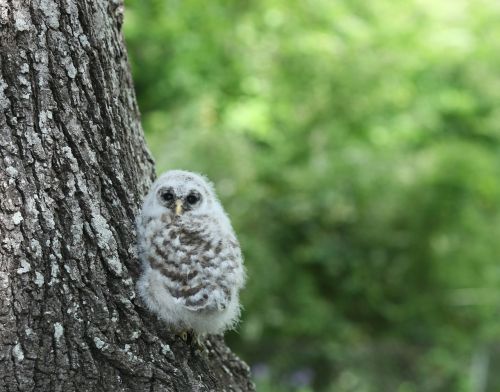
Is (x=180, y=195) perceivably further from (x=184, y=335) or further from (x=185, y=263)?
(x=184, y=335)

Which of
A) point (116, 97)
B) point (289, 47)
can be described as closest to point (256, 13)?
point (289, 47)

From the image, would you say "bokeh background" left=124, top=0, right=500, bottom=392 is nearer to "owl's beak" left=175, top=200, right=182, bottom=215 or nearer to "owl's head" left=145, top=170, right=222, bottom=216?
"owl's head" left=145, top=170, right=222, bottom=216

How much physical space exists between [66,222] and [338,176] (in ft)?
13.8

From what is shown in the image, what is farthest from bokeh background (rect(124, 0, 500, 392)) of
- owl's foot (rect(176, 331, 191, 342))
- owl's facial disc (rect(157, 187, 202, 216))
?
owl's facial disc (rect(157, 187, 202, 216))

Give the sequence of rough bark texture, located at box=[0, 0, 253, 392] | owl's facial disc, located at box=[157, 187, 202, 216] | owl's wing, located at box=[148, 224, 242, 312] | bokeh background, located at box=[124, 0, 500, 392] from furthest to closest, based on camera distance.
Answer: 1. bokeh background, located at box=[124, 0, 500, 392]
2. owl's facial disc, located at box=[157, 187, 202, 216]
3. owl's wing, located at box=[148, 224, 242, 312]
4. rough bark texture, located at box=[0, 0, 253, 392]

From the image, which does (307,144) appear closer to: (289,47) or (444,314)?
(289,47)

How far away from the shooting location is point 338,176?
20.9 ft

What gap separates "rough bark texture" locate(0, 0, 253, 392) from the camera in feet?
7.66

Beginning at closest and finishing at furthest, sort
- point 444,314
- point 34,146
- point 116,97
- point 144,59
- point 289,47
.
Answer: point 34,146 < point 116,97 < point 444,314 < point 289,47 < point 144,59

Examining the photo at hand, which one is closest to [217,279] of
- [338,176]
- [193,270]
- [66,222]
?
[193,270]

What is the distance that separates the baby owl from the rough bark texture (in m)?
0.06

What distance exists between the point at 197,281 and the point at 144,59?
5.77 m

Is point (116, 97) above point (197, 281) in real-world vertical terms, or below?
above

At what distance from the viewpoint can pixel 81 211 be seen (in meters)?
2.41
